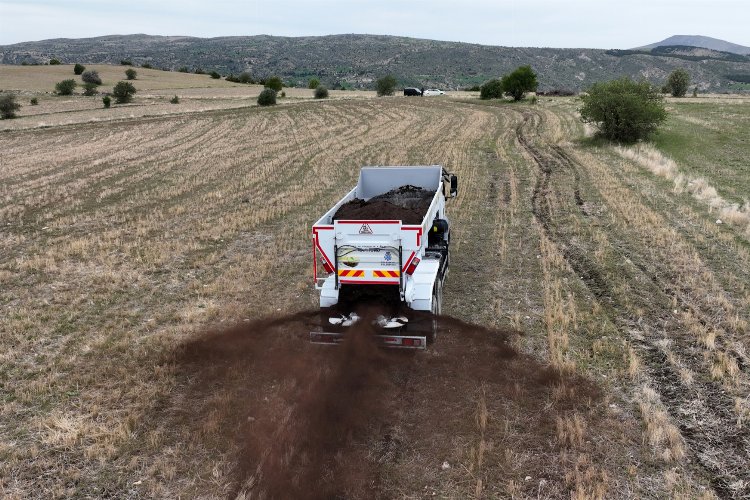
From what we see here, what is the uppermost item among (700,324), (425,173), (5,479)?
(425,173)

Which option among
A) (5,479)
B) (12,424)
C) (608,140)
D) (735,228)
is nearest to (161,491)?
(5,479)

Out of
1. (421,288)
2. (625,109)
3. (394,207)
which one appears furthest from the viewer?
(625,109)

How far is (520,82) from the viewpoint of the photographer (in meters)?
55.5

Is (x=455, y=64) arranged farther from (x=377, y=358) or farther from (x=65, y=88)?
(x=377, y=358)

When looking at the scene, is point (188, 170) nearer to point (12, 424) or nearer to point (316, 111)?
point (12, 424)

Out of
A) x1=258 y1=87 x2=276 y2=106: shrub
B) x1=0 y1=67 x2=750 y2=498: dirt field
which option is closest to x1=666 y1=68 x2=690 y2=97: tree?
x1=258 y1=87 x2=276 y2=106: shrub

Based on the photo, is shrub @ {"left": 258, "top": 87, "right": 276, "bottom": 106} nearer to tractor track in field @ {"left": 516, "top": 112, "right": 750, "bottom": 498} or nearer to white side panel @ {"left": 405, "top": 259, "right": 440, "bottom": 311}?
tractor track in field @ {"left": 516, "top": 112, "right": 750, "bottom": 498}

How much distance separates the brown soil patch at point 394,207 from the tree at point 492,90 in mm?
50254

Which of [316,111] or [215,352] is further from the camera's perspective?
[316,111]

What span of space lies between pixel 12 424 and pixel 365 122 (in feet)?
120

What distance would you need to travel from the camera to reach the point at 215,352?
28.7ft

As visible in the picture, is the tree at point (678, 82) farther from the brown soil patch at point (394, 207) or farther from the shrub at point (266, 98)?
the brown soil patch at point (394, 207)

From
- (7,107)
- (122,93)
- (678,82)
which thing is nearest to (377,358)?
(7,107)

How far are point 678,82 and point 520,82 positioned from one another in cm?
1751
